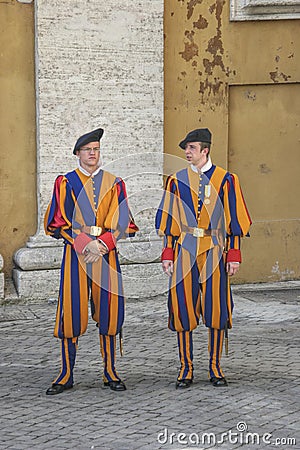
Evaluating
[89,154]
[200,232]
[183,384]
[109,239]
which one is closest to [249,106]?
[200,232]

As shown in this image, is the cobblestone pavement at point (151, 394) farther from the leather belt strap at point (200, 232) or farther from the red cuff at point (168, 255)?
the leather belt strap at point (200, 232)

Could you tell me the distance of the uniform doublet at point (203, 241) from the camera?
645 centimetres

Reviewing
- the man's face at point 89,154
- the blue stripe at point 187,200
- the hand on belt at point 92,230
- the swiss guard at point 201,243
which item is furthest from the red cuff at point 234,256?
the man's face at point 89,154

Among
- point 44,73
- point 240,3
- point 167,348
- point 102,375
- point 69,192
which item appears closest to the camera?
point 69,192

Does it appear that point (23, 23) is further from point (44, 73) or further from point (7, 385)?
point (7, 385)

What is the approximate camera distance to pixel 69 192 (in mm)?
6355

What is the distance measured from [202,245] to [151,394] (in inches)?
41.5

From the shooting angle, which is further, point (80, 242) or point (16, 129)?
point (16, 129)

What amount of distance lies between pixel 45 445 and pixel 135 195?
4.56 meters

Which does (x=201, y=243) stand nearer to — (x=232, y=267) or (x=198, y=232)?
(x=198, y=232)

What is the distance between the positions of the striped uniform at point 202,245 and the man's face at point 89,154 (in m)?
0.58

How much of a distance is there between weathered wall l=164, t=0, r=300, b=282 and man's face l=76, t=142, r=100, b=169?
3.67m

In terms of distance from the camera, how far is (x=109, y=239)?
631 centimetres

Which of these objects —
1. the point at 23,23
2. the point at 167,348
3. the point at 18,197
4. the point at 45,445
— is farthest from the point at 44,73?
the point at 45,445
